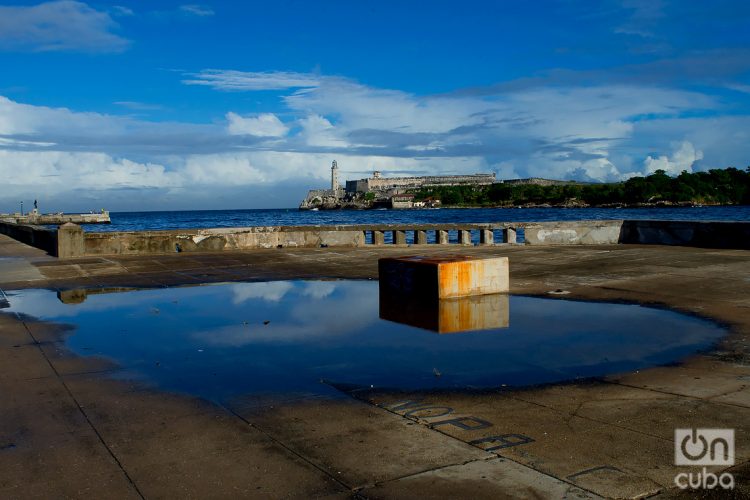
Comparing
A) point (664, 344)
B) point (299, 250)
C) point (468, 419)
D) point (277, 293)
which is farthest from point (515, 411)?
point (299, 250)

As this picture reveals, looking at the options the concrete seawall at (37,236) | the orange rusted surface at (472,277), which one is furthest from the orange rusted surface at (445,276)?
the concrete seawall at (37,236)

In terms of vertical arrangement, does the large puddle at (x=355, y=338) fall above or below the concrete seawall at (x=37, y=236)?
below

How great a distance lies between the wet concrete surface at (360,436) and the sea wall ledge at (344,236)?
1252 centimetres

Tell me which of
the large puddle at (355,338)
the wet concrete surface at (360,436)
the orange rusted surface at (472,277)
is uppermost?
the orange rusted surface at (472,277)

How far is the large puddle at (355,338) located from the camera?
19.6 ft

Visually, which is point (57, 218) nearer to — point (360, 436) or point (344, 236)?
point (344, 236)

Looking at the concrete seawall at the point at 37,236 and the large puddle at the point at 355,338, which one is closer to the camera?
the large puddle at the point at 355,338

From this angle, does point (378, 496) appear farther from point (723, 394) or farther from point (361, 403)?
point (723, 394)

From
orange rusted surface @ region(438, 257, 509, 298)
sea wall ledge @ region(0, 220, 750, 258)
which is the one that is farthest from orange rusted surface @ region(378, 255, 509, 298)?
sea wall ledge @ region(0, 220, 750, 258)

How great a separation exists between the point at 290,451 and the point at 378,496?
2.82 ft

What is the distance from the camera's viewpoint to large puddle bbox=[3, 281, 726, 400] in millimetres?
5980

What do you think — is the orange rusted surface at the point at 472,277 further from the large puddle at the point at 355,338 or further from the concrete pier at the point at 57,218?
the concrete pier at the point at 57,218

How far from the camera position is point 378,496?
3543 millimetres

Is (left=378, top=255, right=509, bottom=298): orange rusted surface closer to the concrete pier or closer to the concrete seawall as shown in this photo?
the concrete seawall
